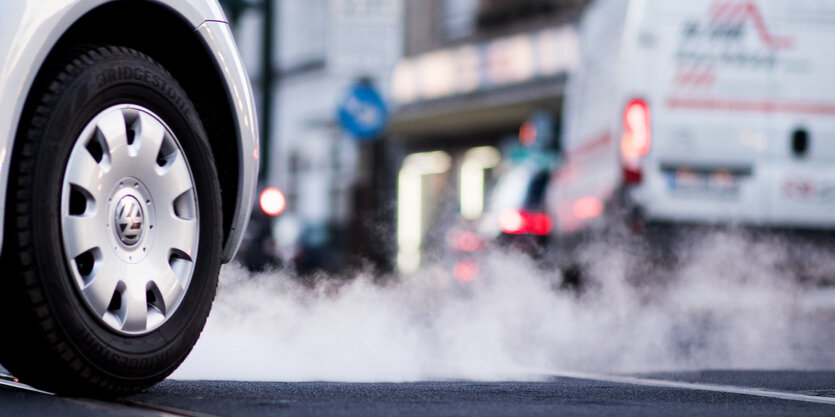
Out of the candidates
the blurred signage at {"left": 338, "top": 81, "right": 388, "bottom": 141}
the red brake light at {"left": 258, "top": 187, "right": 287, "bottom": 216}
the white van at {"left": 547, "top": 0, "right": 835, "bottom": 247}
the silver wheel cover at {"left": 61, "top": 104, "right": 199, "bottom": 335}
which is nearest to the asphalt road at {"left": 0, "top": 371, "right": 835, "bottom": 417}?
the silver wheel cover at {"left": 61, "top": 104, "right": 199, "bottom": 335}

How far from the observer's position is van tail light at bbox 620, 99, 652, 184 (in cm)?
1094

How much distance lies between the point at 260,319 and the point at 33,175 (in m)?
3.44

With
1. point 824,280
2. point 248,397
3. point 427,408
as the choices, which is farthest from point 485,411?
point 824,280

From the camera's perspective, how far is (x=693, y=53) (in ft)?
36.5

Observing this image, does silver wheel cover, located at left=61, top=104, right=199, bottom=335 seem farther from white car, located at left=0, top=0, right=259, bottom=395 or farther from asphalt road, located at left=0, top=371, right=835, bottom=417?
asphalt road, located at left=0, top=371, right=835, bottom=417

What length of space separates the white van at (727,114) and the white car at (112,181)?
6.83m

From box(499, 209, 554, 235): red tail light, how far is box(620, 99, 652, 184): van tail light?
3634 mm

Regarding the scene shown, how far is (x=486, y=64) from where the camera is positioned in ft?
100

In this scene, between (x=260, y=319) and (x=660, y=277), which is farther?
(x=660, y=277)

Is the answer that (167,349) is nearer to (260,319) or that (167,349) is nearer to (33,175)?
(33,175)

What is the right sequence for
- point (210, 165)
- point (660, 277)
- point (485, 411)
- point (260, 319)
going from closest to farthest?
1. point (485, 411)
2. point (210, 165)
3. point (260, 319)
4. point (660, 277)

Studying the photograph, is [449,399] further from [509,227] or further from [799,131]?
[509,227]

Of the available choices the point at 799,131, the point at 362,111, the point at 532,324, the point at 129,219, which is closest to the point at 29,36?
the point at 129,219

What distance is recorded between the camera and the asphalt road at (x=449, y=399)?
12.1ft
